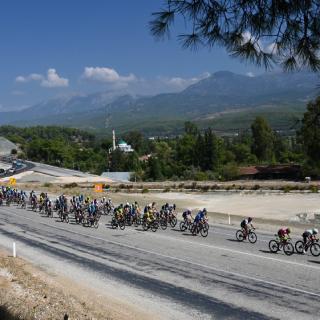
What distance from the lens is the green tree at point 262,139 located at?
4887 inches

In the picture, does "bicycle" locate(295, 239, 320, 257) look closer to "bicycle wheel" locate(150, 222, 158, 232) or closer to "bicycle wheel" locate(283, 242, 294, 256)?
"bicycle wheel" locate(283, 242, 294, 256)

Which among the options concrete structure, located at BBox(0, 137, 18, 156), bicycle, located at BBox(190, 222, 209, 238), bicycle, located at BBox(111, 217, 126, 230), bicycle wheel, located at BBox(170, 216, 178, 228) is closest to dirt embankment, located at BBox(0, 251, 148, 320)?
bicycle, located at BBox(190, 222, 209, 238)

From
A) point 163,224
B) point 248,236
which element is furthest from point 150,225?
point 248,236

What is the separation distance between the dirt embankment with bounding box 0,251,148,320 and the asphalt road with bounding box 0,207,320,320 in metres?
0.96

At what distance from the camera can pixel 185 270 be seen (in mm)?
21703

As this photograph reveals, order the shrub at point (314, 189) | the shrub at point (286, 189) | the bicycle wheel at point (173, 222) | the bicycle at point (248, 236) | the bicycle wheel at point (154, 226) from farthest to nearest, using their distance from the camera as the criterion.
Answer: the shrub at point (286, 189) < the shrub at point (314, 189) < the bicycle wheel at point (173, 222) < the bicycle wheel at point (154, 226) < the bicycle at point (248, 236)

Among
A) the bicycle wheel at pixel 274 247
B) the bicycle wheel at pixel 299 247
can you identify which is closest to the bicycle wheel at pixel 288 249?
the bicycle wheel at pixel 299 247

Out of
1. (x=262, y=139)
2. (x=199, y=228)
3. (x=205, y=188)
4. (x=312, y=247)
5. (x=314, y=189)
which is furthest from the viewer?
(x=262, y=139)

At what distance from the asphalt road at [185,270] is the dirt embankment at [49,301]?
96 cm

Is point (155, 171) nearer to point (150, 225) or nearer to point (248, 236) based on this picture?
point (150, 225)

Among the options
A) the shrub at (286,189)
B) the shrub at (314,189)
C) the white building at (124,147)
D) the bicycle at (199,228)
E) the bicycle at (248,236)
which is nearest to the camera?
the bicycle at (248,236)

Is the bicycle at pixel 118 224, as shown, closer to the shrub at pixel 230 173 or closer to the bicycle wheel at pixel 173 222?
the bicycle wheel at pixel 173 222

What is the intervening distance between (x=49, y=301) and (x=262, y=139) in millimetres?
114212

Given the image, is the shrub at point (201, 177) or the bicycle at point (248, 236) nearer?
the bicycle at point (248, 236)
